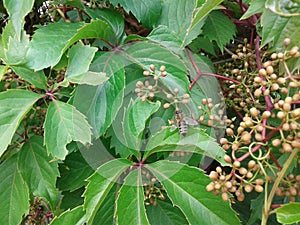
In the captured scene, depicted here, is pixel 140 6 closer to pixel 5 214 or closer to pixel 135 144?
pixel 135 144

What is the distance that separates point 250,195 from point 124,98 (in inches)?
13.8

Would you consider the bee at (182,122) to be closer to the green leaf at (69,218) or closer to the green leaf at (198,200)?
the green leaf at (198,200)

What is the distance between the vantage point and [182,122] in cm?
69

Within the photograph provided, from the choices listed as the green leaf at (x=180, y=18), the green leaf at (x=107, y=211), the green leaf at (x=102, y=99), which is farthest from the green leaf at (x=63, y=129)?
the green leaf at (x=180, y=18)

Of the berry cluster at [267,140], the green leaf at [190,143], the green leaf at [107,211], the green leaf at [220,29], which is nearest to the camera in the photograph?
the berry cluster at [267,140]

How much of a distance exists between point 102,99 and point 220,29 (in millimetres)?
291

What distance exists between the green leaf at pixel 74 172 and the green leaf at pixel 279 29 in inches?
16.6

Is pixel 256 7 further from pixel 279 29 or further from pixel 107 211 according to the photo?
pixel 107 211

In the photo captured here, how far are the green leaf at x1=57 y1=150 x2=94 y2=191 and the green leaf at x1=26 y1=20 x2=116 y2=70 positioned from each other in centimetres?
22

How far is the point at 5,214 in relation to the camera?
828 millimetres

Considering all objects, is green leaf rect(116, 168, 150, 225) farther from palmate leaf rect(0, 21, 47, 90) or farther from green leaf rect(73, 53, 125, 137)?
palmate leaf rect(0, 21, 47, 90)

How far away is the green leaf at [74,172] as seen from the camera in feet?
2.80

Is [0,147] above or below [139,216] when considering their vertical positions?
above

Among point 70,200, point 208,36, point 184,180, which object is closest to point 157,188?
point 184,180
